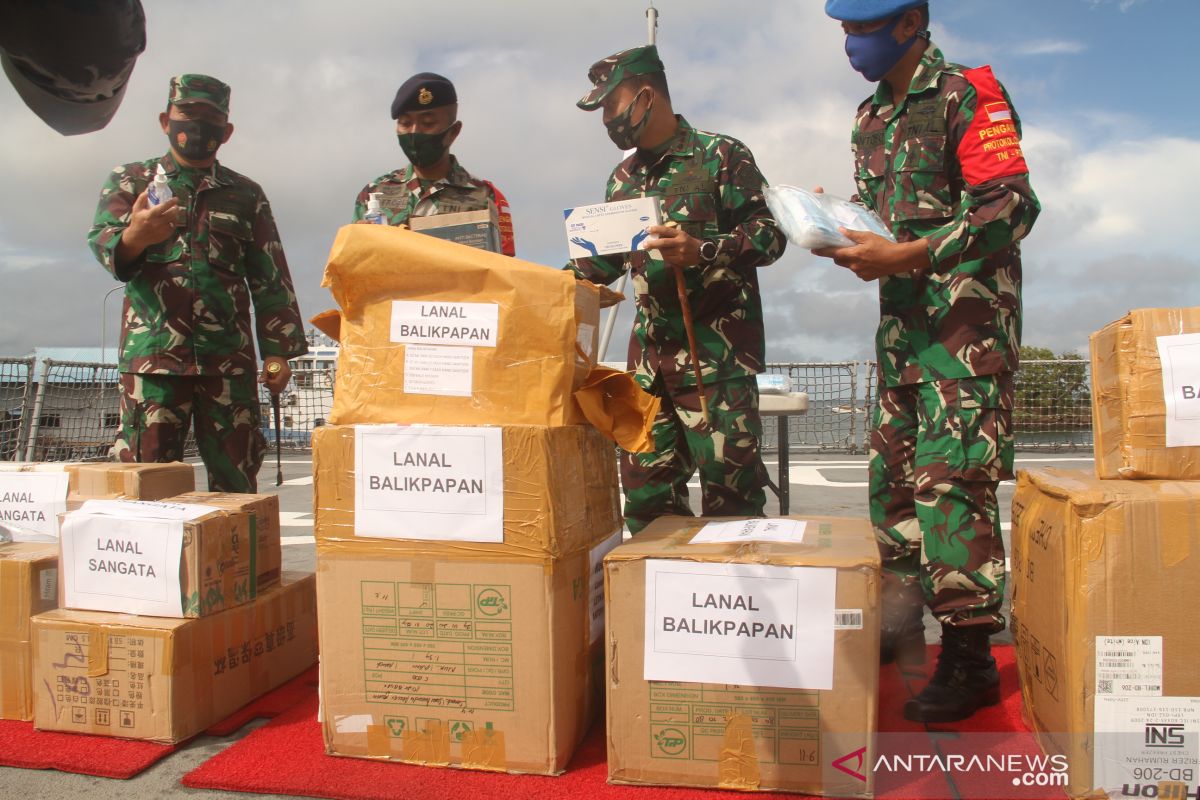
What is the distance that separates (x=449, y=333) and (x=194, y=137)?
177 cm

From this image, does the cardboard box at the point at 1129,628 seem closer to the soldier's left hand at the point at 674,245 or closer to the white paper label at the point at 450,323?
the soldier's left hand at the point at 674,245

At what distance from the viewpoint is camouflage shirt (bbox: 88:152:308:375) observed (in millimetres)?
3076

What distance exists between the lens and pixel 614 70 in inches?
104

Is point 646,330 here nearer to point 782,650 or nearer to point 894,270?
point 894,270

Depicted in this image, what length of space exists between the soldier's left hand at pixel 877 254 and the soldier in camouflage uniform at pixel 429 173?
1.35m

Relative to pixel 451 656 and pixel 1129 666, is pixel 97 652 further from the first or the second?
pixel 1129 666

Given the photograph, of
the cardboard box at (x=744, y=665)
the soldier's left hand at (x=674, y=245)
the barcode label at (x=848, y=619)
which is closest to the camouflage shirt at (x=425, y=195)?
the soldier's left hand at (x=674, y=245)

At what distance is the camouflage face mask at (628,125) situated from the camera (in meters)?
2.68

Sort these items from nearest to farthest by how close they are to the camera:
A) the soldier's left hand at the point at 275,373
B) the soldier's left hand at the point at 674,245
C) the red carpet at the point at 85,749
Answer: the red carpet at the point at 85,749 < the soldier's left hand at the point at 674,245 < the soldier's left hand at the point at 275,373

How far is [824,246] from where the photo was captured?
2127 millimetres

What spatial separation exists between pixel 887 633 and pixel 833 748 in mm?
886

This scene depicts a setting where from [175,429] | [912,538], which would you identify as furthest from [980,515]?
[175,429]

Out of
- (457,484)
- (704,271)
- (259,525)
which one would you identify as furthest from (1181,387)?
(259,525)

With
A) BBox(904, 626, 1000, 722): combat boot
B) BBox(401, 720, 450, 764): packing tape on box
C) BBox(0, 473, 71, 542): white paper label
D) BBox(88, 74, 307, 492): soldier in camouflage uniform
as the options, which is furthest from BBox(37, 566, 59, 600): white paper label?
BBox(904, 626, 1000, 722): combat boot
